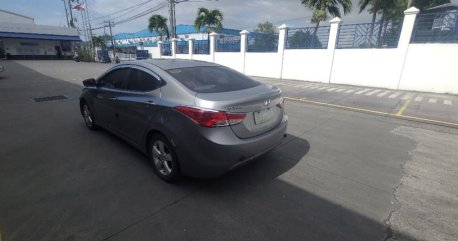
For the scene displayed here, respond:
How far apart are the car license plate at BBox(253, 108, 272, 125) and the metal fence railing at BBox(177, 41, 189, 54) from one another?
86.1ft

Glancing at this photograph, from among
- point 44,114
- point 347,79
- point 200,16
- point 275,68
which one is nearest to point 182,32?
point 200,16

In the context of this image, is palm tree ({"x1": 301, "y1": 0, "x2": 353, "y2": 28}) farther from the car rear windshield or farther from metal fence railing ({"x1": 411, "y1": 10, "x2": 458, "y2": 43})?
the car rear windshield

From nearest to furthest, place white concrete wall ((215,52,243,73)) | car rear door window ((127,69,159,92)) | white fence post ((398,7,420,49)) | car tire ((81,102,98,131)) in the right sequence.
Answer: car rear door window ((127,69,159,92))
car tire ((81,102,98,131))
white fence post ((398,7,420,49))
white concrete wall ((215,52,243,73))

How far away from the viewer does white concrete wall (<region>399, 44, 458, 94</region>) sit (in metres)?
11.3

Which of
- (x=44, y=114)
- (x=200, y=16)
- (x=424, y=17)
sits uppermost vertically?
(x=200, y=16)

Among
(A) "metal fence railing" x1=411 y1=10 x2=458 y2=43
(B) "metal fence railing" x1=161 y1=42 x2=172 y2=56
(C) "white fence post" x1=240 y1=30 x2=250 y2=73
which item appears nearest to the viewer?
(A) "metal fence railing" x1=411 y1=10 x2=458 y2=43

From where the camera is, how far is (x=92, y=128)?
213 inches

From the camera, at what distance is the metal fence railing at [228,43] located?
2164cm

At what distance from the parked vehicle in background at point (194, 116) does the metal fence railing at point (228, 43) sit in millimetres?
18381

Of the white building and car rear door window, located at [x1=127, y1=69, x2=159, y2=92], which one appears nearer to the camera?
car rear door window, located at [x1=127, y1=69, x2=159, y2=92]

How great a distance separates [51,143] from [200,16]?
28.6 metres

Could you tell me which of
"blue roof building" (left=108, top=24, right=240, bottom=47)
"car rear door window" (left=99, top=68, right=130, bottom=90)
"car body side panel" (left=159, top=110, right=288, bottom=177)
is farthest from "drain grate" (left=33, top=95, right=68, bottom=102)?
"blue roof building" (left=108, top=24, right=240, bottom=47)

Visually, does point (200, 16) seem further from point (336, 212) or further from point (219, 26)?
point (336, 212)

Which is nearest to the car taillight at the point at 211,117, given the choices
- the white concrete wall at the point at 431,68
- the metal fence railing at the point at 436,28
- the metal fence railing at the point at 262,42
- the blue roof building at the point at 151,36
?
the white concrete wall at the point at 431,68
